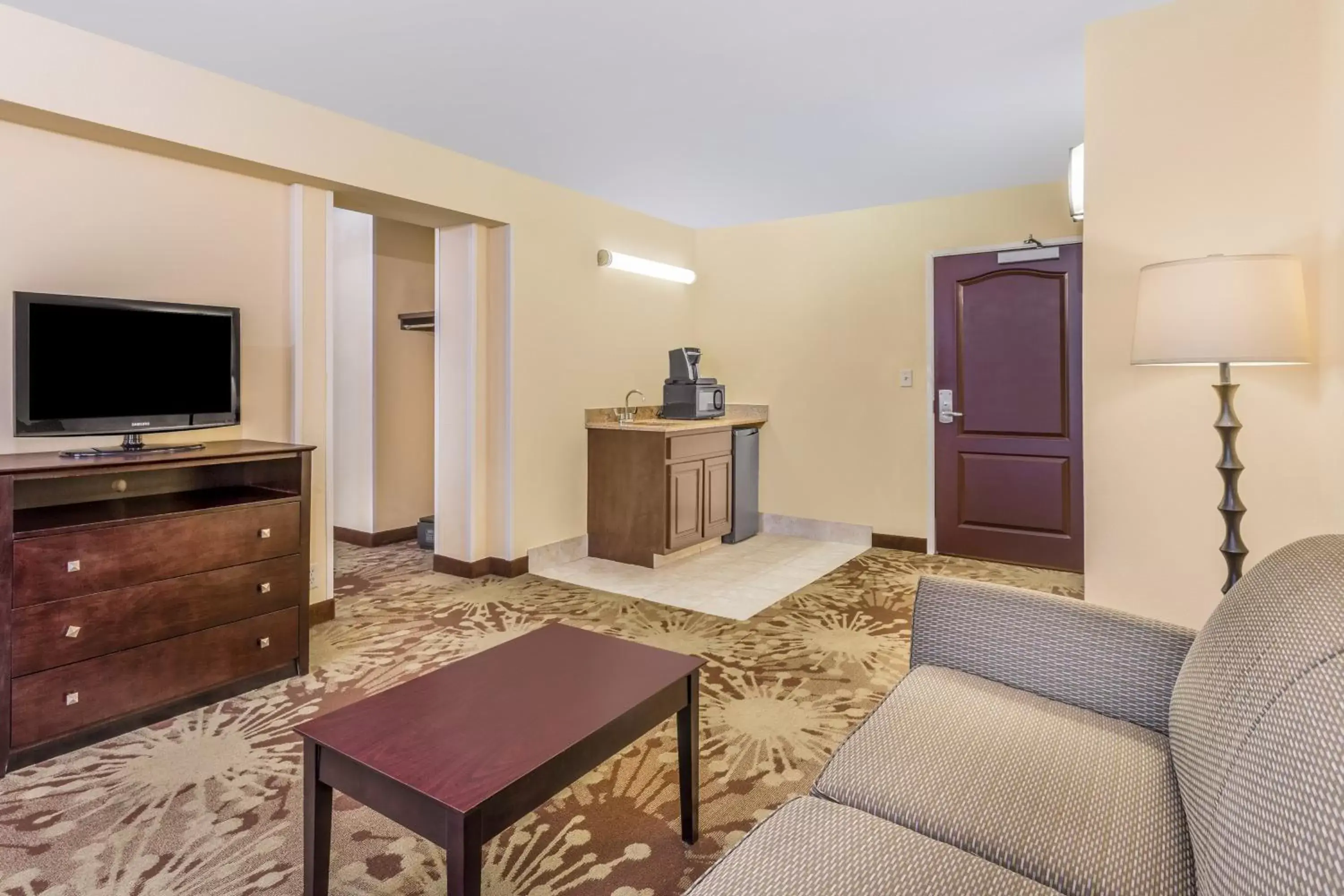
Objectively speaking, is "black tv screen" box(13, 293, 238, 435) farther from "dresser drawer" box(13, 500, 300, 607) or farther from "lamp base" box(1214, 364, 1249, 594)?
"lamp base" box(1214, 364, 1249, 594)

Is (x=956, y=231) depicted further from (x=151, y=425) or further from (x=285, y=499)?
(x=151, y=425)

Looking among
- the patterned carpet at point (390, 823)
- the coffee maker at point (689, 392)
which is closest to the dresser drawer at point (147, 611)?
the patterned carpet at point (390, 823)

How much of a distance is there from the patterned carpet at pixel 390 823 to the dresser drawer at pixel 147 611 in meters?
0.32

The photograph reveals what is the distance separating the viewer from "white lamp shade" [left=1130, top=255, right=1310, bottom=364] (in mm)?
1892

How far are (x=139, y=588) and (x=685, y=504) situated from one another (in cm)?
301

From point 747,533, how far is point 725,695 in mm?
2885

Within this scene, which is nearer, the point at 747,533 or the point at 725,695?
the point at 725,695

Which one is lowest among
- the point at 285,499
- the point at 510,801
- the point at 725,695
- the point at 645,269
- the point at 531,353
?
the point at 725,695

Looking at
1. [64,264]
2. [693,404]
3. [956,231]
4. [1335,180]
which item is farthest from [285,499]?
[956,231]

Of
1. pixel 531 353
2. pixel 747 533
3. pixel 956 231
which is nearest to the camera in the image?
pixel 531 353

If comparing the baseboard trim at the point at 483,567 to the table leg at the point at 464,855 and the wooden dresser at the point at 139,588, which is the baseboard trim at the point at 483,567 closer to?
the wooden dresser at the point at 139,588

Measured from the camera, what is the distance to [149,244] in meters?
2.88

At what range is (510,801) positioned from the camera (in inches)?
50.0

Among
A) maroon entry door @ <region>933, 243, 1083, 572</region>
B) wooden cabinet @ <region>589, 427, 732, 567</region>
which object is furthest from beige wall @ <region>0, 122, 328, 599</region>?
→ maroon entry door @ <region>933, 243, 1083, 572</region>
